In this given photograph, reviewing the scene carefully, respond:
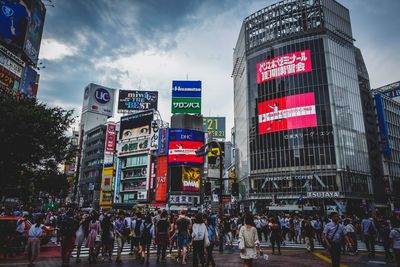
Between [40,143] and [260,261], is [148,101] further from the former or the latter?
[260,261]

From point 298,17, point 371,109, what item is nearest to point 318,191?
point 371,109

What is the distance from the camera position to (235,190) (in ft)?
47.3

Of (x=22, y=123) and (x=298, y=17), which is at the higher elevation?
(x=298, y=17)

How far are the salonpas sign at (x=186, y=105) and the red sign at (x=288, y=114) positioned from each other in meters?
13.9

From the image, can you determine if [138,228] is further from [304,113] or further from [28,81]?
[304,113]

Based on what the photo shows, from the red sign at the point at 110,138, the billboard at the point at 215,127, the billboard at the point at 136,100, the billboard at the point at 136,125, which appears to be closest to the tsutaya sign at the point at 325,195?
the billboard at the point at 136,125

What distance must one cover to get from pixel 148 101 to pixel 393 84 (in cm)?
6265

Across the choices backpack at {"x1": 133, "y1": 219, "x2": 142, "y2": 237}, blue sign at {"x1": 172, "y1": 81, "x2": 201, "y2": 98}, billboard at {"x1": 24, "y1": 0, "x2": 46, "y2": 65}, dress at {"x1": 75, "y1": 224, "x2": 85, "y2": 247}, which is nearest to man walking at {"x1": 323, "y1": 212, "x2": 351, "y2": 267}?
backpack at {"x1": 133, "y1": 219, "x2": 142, "y2": 237}

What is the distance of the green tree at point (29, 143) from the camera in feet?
64.4

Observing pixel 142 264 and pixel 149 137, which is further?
pixel 149 137

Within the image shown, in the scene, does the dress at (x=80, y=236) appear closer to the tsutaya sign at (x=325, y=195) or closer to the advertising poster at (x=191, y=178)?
the tsutaya sign at (x=325, y=195)

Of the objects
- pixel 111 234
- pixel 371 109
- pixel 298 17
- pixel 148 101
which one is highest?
pixel 298 17

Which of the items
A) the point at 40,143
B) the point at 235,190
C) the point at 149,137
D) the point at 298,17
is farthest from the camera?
the point at 149,137

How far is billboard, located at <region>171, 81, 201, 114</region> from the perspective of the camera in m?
61.9
